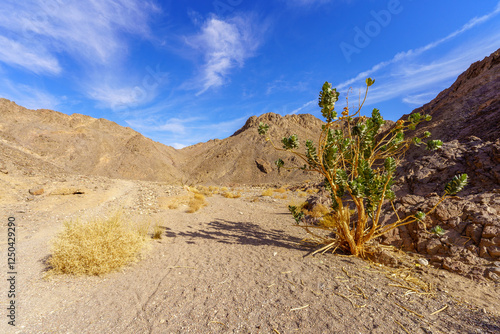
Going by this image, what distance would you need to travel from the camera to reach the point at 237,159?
4150 centimetres

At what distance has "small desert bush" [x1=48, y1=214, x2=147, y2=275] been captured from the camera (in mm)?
3492

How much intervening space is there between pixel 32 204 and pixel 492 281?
41.0 feet

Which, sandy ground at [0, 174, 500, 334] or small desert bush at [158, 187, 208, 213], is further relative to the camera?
small desert bush at [158, 187, 208, 213]

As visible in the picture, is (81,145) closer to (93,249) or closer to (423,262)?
(93,249)

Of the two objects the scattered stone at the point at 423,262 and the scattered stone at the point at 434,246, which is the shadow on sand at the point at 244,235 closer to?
the scattered stone at the point at 423,262

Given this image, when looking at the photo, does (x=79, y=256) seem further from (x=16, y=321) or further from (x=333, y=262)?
(x=333, y=262)

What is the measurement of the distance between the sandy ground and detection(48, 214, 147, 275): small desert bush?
0.17 m

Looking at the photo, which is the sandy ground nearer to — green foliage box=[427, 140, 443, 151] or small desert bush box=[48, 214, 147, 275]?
small desert bush box=[48, 214, 147, 275]

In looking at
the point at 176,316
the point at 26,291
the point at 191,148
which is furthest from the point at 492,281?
the point at 191,148

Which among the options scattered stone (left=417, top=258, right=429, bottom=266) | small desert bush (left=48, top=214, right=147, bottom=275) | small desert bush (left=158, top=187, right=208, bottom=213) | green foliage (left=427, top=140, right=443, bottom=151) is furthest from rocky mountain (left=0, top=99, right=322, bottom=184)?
small desert bush (left=48, top=214, right=147, bottom=275)

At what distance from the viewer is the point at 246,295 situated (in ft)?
9.57

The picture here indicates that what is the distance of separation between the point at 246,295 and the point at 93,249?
106 inches

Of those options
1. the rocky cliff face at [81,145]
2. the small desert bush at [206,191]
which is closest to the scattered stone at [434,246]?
the small desert bush at [206,191]

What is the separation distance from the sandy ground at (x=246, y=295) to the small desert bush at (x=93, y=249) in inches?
6.7
